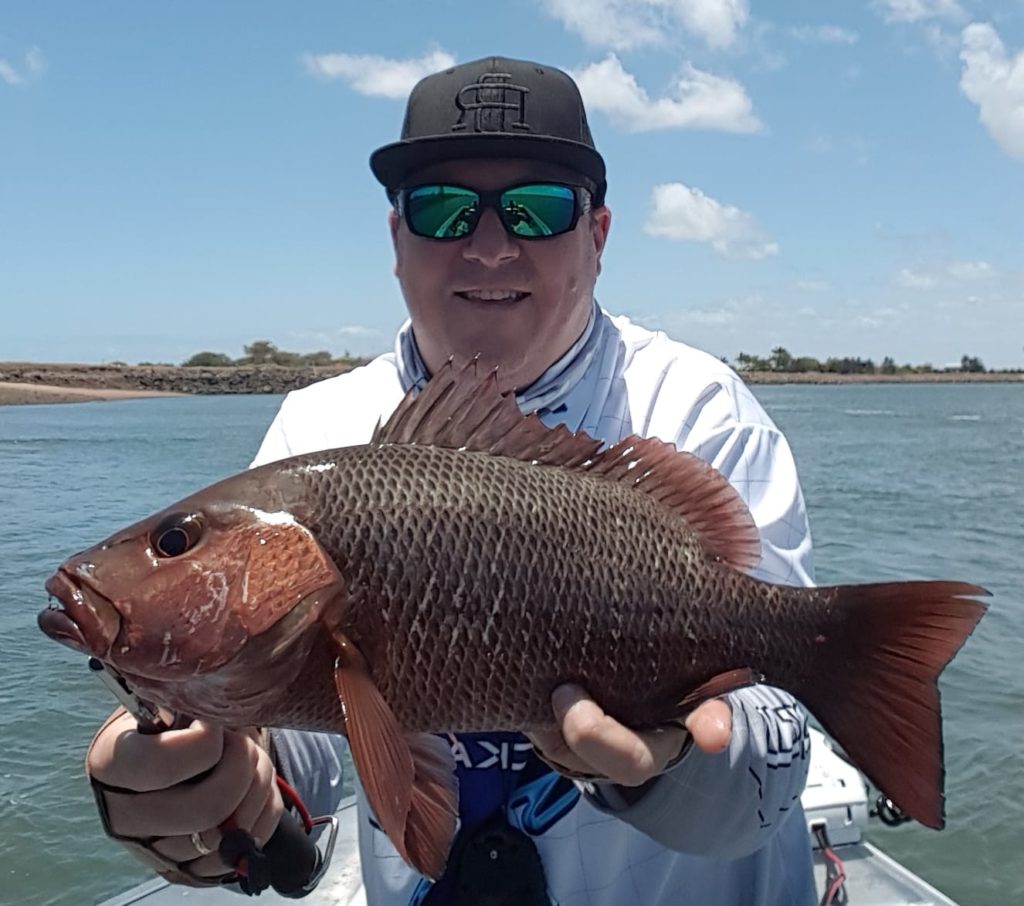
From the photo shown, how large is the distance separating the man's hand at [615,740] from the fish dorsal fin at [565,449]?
0.35m

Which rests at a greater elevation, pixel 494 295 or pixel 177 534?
pixel 494 295

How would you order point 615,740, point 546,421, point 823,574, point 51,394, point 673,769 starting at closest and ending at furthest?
1. point 615,740
2. point 673,769
3. point 546,421
4. point 823,574
5. point 51,394

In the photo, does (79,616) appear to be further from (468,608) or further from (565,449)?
(565,449)

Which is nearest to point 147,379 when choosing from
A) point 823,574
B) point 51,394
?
point 51,394

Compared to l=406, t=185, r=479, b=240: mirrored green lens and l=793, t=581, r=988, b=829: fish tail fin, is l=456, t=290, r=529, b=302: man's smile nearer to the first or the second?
l=406, t=185, r=479, b=240: mirrored green lens

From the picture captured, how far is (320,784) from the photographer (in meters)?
2.57

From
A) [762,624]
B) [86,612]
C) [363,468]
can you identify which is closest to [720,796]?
[762,624]

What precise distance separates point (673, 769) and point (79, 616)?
1.15 meters

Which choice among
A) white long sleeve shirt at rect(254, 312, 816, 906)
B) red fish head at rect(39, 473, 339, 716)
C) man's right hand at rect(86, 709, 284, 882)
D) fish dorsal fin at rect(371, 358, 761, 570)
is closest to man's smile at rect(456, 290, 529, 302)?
white long sleeve shirt at rect(254, 312, 816, 906)

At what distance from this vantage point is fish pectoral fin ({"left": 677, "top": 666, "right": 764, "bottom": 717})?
1.82 meters

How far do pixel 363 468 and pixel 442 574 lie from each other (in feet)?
0.89

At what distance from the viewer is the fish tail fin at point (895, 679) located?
177 centimetres

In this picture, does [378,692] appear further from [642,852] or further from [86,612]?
[642,852]

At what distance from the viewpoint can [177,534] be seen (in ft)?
5.66
